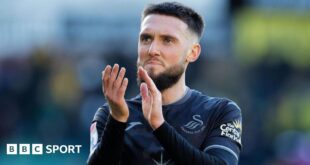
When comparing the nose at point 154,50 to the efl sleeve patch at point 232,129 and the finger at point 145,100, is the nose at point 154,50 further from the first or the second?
the efl sleeve patch at point 232,129

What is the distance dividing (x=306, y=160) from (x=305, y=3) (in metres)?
3.18

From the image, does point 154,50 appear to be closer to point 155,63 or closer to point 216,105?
point 155,63

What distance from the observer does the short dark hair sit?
3.30 metres

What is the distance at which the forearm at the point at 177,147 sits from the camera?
291 cm

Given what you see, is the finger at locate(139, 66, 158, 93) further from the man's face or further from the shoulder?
the shoulder

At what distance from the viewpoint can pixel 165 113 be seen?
3.25 m

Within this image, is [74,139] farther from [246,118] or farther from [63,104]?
[246,118]

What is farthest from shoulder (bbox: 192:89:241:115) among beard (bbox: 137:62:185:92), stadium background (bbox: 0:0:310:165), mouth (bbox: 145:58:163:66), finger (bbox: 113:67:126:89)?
stadium background (bbox: 0:0:310:165)

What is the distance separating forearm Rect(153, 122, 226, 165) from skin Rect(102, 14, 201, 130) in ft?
0.12

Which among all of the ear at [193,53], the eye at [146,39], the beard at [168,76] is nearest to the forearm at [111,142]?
the beard at [168,76]

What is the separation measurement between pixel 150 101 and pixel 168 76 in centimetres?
28

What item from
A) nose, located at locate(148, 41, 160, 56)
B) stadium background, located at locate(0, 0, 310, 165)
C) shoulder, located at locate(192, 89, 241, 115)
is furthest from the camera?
stadium background, located at locate(0, 0, 310, 165)

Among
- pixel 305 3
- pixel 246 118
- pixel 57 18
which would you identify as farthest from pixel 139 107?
pixel 305 3

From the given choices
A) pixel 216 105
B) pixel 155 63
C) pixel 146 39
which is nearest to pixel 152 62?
pixel 155 63
